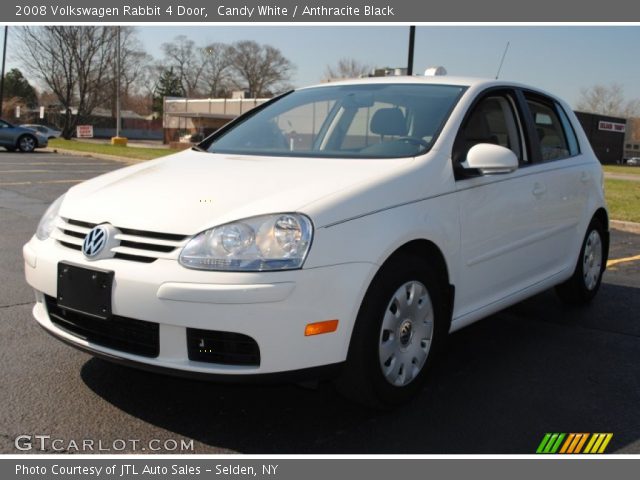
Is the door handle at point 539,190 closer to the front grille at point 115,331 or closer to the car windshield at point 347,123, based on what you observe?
the car windshield at point 347,123

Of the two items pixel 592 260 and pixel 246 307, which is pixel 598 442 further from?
pixel 592 260

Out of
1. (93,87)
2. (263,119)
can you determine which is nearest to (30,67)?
(93,87)

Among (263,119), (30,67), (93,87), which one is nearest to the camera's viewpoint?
(263,119)

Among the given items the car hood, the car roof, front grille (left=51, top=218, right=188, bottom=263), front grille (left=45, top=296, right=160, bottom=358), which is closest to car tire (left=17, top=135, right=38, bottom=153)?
the car roof

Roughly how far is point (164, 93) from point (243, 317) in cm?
10537

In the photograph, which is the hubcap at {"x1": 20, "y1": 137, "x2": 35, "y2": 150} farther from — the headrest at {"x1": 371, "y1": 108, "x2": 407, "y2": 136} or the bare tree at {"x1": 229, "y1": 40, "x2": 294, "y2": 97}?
the bare tree at {"x1": 229, "y1": 40, "x2": 294, "y2": 97}

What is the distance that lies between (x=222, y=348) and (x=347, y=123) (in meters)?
1.95

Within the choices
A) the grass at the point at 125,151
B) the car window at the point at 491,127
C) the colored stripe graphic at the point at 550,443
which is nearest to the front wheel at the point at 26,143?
the grass at the point at 125,151

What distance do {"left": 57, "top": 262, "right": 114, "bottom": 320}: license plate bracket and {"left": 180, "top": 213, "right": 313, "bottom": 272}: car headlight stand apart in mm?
380

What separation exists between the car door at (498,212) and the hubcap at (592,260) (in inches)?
34.3

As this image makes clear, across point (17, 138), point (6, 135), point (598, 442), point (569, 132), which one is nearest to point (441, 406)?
point (598, 442)

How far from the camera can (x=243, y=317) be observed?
2.65 meters

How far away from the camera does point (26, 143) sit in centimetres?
2631
